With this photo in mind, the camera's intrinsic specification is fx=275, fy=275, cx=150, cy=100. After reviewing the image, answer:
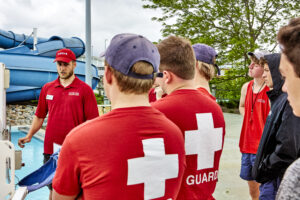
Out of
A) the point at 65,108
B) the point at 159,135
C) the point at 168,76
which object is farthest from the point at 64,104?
the point at 159,135

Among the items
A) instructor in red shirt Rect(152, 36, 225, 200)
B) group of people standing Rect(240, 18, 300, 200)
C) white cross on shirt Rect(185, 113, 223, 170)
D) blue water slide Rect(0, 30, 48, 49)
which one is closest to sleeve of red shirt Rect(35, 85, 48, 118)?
instructor in red shirt Rect(152, 36, 225, 200)

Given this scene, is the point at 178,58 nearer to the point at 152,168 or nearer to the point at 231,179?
the point at 152,168

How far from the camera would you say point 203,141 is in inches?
61.9

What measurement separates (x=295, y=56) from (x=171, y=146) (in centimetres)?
58

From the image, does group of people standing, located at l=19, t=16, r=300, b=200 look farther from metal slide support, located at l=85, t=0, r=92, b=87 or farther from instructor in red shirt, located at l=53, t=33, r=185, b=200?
metal slide support, located at l=85, t=0, r=92, b=87

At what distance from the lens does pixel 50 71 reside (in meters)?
12.6

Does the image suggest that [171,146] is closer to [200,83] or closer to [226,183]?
[200,83]

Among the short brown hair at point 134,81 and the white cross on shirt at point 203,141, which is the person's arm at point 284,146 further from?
the short brown hair at point 134,81

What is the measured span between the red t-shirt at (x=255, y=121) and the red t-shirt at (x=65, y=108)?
177cm

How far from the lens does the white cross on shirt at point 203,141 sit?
1.53 metres

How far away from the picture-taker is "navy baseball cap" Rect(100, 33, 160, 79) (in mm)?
1121

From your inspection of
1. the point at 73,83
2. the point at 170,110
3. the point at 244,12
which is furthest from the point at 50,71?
the point at 170,110

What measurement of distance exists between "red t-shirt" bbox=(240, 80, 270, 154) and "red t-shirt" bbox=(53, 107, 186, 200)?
220cm

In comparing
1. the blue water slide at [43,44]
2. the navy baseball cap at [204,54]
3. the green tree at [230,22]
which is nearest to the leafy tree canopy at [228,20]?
the green tree at [230,22]
